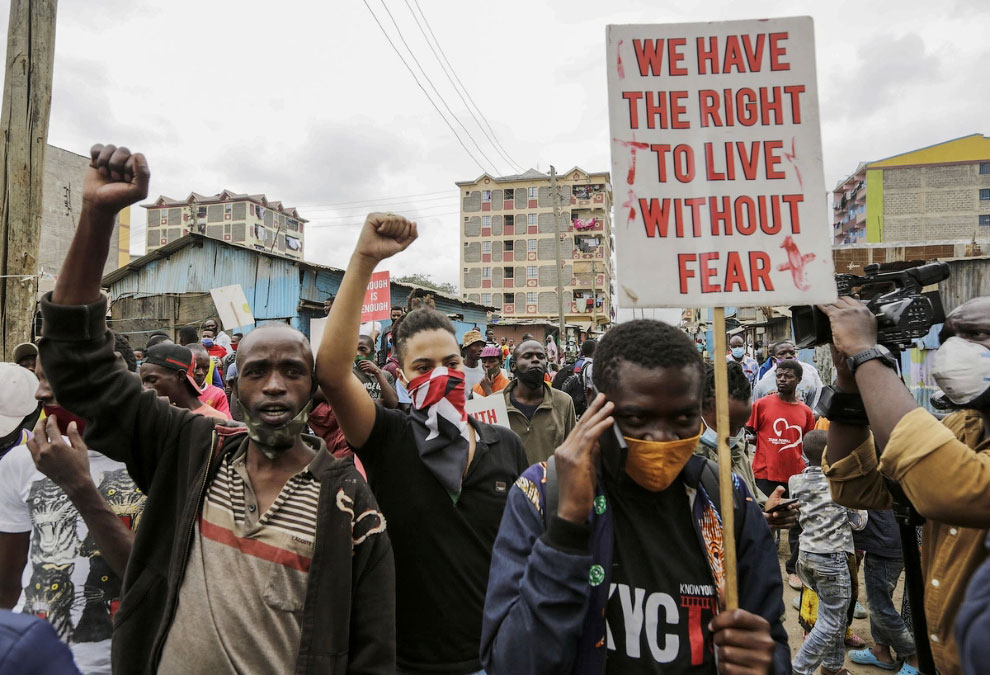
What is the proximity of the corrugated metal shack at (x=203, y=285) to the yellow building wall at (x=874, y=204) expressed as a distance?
168 ft

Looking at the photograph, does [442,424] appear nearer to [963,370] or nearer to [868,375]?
[868,375]

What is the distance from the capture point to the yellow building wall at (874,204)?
183 feet

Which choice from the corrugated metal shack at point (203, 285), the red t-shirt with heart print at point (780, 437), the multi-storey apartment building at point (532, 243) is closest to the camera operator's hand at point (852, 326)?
the red t-shirt with heart print at point (780, 437)

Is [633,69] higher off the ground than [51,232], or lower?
lower

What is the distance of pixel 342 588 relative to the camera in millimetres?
1806

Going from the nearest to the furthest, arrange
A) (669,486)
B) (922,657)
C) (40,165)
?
(669,486) → (922,657) → (40,165)

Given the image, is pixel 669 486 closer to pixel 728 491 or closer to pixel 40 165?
pixel 728 491

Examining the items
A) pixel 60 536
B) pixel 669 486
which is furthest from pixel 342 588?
pixel 60 536

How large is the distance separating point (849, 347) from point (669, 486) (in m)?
0.81

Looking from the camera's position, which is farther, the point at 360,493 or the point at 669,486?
the point at 360,493

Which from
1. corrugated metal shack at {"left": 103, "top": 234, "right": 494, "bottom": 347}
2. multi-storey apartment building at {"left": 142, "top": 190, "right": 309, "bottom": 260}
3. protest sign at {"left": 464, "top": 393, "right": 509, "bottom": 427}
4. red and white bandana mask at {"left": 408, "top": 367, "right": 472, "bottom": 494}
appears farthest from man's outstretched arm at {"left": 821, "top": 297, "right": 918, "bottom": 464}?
multi-storey apartment building at {"left": 142, "top": 190, "right": 309, "bottom": 260}

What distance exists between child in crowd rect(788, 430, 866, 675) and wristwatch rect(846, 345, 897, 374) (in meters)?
2.42

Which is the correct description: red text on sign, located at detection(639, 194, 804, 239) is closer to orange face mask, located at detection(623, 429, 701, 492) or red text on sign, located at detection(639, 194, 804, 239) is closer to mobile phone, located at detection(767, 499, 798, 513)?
orange face mask, located at detection(623, 429, 701, 492)

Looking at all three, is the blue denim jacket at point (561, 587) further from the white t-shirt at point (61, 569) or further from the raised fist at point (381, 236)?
the white t-shirt at point (61, 569)
